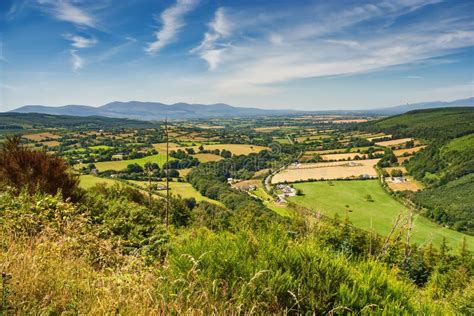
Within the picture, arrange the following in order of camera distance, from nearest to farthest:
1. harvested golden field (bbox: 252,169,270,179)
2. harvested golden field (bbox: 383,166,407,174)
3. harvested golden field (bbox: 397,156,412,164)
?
1. harvested golden field (bbox: 252,169,270,179)
2. harvested golden field (bbox: 383,166,407,174)
3. harvested golden field (bbox: 397,156,412,164)

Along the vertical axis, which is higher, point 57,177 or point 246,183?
point 57,177


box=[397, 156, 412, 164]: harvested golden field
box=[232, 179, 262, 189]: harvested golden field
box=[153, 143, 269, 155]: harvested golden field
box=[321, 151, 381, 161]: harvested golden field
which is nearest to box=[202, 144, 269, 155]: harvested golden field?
box=[153, 143, 269, 155]: harvested golden field

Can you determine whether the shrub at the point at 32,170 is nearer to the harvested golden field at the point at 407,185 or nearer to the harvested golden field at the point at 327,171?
the harvested golden field at the point at 327,171

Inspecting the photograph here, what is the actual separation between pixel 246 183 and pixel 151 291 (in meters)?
81.6

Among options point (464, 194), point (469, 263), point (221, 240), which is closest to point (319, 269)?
point (221, 240)

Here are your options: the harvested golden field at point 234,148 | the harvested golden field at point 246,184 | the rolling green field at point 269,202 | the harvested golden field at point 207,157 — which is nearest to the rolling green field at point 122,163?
the harvested golden field at point 246,184

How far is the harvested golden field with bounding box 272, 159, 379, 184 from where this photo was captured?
88.0 meters

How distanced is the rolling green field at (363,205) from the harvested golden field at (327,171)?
5.09 metres

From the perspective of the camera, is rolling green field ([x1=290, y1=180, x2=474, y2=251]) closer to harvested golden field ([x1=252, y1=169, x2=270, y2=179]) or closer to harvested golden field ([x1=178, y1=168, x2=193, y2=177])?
harvested golden field ([x1=252, y1=169, x2=270, y2=179])

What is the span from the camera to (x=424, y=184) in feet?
301

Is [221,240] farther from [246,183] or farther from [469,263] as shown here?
[246,183]

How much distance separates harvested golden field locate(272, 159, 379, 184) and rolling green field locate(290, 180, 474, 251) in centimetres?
509

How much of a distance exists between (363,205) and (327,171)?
28140 millimetres

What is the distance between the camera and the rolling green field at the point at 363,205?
172ft
